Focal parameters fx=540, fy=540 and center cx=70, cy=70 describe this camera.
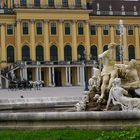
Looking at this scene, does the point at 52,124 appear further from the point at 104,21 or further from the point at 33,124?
the point at 104,21

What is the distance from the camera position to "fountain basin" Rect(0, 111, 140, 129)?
997 cm

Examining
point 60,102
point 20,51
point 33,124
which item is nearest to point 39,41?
point 20,51

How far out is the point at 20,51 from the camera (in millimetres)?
70250

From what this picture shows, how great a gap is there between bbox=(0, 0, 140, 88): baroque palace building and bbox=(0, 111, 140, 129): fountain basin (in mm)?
56250

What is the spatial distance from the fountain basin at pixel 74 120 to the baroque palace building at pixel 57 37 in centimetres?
5625

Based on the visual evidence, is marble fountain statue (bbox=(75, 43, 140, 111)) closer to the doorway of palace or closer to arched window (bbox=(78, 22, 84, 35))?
the doorway of palace

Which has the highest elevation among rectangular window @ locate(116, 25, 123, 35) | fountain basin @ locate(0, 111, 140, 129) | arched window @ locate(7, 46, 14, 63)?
rectangular window @ locate(116, 25, 123, 35)

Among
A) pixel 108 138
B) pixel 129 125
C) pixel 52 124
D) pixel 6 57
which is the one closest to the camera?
pixel 108 138

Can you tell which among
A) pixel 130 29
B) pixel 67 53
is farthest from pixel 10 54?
pixel 130 29

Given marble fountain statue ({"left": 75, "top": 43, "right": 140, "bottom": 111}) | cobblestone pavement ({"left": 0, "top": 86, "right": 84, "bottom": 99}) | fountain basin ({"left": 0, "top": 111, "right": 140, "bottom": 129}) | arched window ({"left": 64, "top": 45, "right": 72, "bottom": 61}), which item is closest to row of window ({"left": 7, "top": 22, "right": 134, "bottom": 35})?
arched window ({"left": 64, "top": 45, "right": 72, "bottom": 61})

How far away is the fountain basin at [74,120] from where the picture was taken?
9969 millimetres

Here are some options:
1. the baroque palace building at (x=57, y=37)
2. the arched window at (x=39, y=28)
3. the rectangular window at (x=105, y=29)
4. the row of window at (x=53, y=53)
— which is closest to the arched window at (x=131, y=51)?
the baroque palace building at (x=57, y=37)

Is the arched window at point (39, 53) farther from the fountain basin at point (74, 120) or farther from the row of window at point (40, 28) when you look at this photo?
the fountain basin at point (74, 120)

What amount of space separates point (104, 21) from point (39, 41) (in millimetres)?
10040
